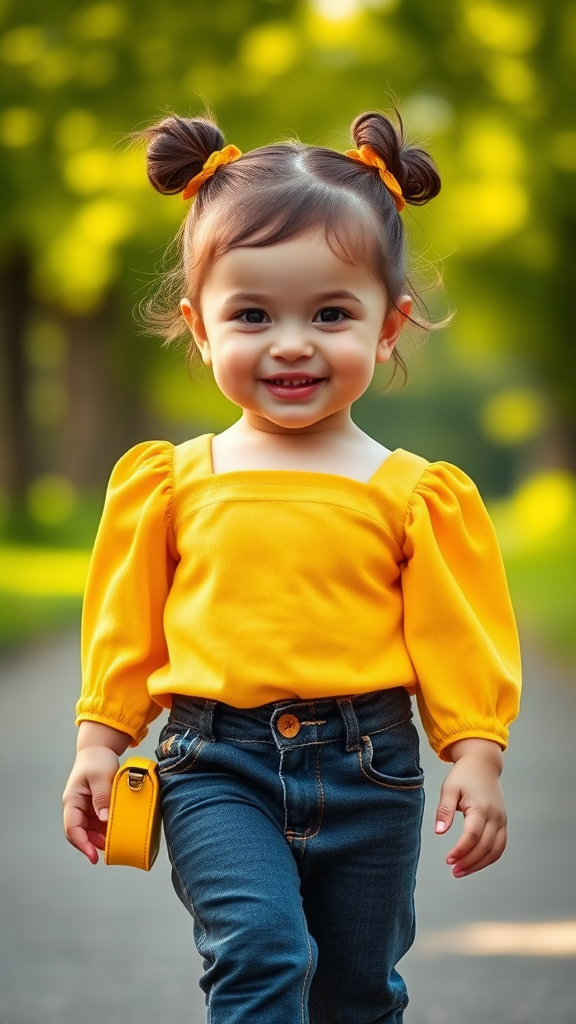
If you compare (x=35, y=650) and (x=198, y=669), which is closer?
(x=198, y=669)

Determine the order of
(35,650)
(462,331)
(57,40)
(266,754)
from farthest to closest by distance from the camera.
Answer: (462,331) → (57,40) → (35,650) → (266,754)

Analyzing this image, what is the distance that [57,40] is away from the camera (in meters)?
14.8

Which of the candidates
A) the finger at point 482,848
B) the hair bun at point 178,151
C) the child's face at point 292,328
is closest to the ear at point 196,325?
the child's face at point 292,328

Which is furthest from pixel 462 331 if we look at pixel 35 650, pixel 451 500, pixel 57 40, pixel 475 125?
pixel 451 500

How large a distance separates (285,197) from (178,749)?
1.00 metres

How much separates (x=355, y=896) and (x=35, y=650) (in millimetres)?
8058

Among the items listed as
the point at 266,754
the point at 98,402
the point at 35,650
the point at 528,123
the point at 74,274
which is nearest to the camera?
the point at 266,754

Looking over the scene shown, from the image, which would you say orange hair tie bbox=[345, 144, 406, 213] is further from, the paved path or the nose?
the paved path

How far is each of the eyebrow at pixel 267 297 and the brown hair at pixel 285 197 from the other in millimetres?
62

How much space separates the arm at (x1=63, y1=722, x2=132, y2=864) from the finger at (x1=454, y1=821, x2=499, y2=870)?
2.12 ft

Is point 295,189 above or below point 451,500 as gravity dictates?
above

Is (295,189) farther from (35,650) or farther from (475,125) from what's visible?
(475,125)

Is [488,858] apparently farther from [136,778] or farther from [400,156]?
[400,156]

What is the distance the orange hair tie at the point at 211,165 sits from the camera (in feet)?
9.64
